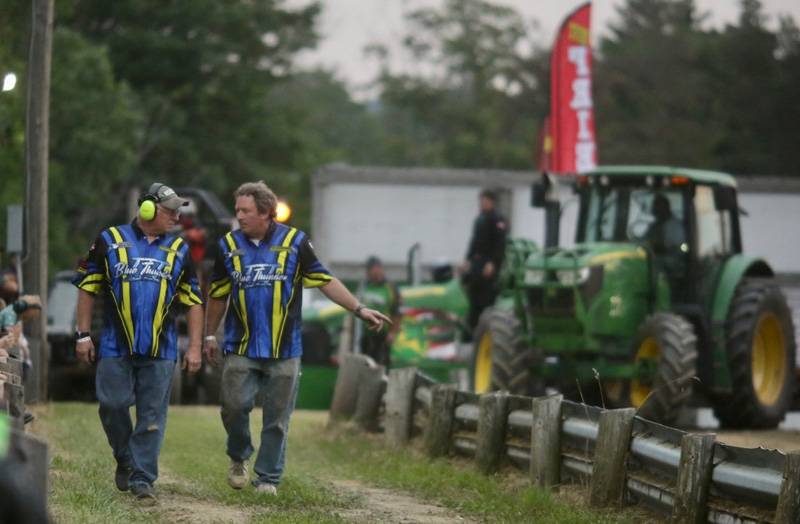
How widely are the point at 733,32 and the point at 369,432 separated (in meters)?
60.1

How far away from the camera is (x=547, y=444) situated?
12875 mm

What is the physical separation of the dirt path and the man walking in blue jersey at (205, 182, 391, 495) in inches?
24.5

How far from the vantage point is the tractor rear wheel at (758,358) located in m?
20.0

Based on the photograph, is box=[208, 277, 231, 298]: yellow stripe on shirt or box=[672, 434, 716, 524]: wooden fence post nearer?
box=[672, 434, 716, 524]: wooden fence post


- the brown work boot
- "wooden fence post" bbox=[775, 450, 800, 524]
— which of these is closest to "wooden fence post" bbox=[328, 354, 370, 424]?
the brown work boot

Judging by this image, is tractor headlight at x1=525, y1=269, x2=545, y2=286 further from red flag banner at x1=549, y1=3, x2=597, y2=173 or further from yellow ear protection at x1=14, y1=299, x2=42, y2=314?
red flag banner at x1=549, y1=3, x2=597, y2=173

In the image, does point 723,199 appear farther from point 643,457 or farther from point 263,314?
point 263,314

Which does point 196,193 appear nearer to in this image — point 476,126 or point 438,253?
point 438,253

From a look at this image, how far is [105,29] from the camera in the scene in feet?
146

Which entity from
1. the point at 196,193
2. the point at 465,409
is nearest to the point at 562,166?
the point at 196,193

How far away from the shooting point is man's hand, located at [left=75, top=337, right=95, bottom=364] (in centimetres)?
1109

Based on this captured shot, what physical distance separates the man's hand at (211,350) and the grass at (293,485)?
0.83 metres

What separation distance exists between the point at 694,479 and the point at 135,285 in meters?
3.36

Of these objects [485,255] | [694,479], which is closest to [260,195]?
[694,479]
